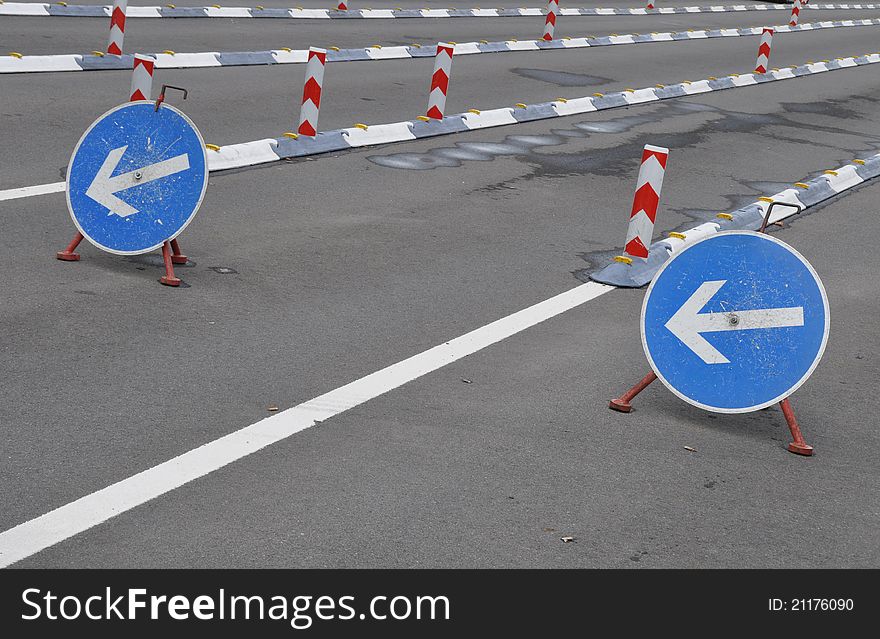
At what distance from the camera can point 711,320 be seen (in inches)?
272

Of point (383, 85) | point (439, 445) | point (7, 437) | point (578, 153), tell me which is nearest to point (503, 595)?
point (439, 445)

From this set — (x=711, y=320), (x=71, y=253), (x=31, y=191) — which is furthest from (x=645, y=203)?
(x=31, y=191)

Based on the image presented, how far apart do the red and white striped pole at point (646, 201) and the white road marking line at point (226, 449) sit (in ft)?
5.99

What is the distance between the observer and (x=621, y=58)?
1025 inches

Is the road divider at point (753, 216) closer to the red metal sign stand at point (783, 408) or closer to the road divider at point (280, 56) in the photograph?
the red metal sign stand at point (783, 408)

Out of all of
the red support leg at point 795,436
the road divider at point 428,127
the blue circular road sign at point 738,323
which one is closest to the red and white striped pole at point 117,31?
the road divider at point 428,127

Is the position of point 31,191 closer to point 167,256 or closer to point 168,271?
point 167,256

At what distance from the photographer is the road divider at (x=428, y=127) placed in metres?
12.4

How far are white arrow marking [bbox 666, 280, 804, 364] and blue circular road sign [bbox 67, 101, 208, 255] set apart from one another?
11.7ft

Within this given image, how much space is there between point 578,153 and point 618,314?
6.63 meters

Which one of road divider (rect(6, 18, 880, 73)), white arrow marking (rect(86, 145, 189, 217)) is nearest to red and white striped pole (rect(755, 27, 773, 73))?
road divider (rect(6, 18, 880, 73))

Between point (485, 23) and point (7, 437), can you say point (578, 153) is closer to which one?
point (7, 437)

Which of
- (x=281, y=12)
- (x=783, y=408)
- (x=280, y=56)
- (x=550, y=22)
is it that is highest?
(x=550, y=22)

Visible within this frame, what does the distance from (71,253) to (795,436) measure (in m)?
5.07
